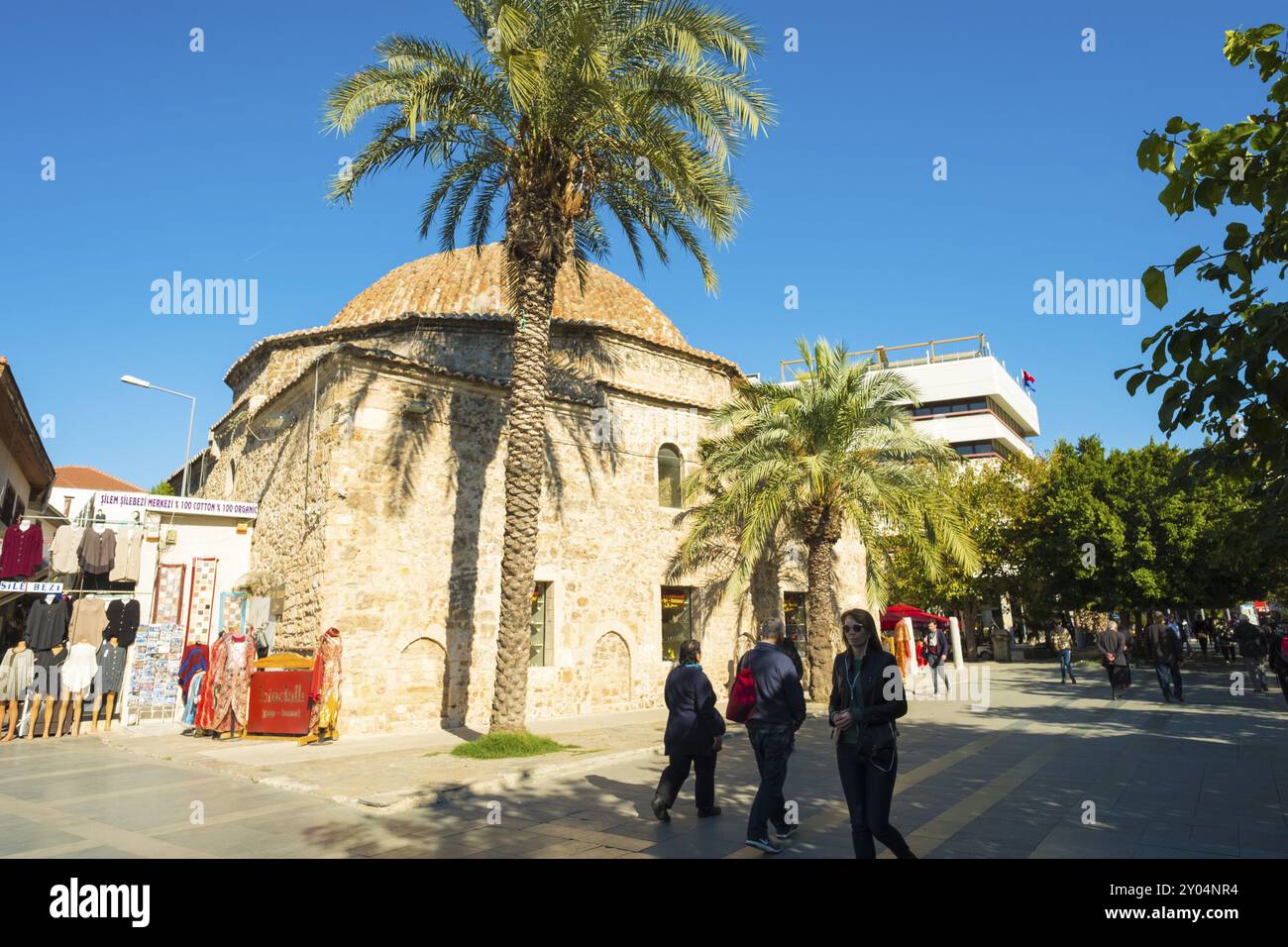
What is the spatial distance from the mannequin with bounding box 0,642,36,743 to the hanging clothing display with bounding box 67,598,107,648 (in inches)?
47.2

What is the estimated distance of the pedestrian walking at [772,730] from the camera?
5.61 metres

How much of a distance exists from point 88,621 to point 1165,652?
2147 cm

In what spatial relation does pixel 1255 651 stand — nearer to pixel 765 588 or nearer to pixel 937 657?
pixel 937 657

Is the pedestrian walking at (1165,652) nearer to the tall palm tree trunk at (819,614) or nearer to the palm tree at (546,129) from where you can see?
the tall palm tree trunk at (819,614)

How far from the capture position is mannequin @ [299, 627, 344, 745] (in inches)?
456

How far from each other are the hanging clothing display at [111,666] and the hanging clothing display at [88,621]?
1.39 feet

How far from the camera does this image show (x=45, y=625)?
13352 mm

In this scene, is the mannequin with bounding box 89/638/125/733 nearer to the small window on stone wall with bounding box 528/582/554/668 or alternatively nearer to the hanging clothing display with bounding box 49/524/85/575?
the hanging clothing display with bounding box 49/524/85/575

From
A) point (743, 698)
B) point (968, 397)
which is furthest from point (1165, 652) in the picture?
point (968, 397)

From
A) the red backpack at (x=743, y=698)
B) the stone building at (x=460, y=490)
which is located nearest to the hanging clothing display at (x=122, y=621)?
the stone building at (x=460, y=490)

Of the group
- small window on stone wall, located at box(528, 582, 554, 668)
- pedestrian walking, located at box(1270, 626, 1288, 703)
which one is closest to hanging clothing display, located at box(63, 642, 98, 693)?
small window on stone wall, located at box(528, 582, 554, 668)
